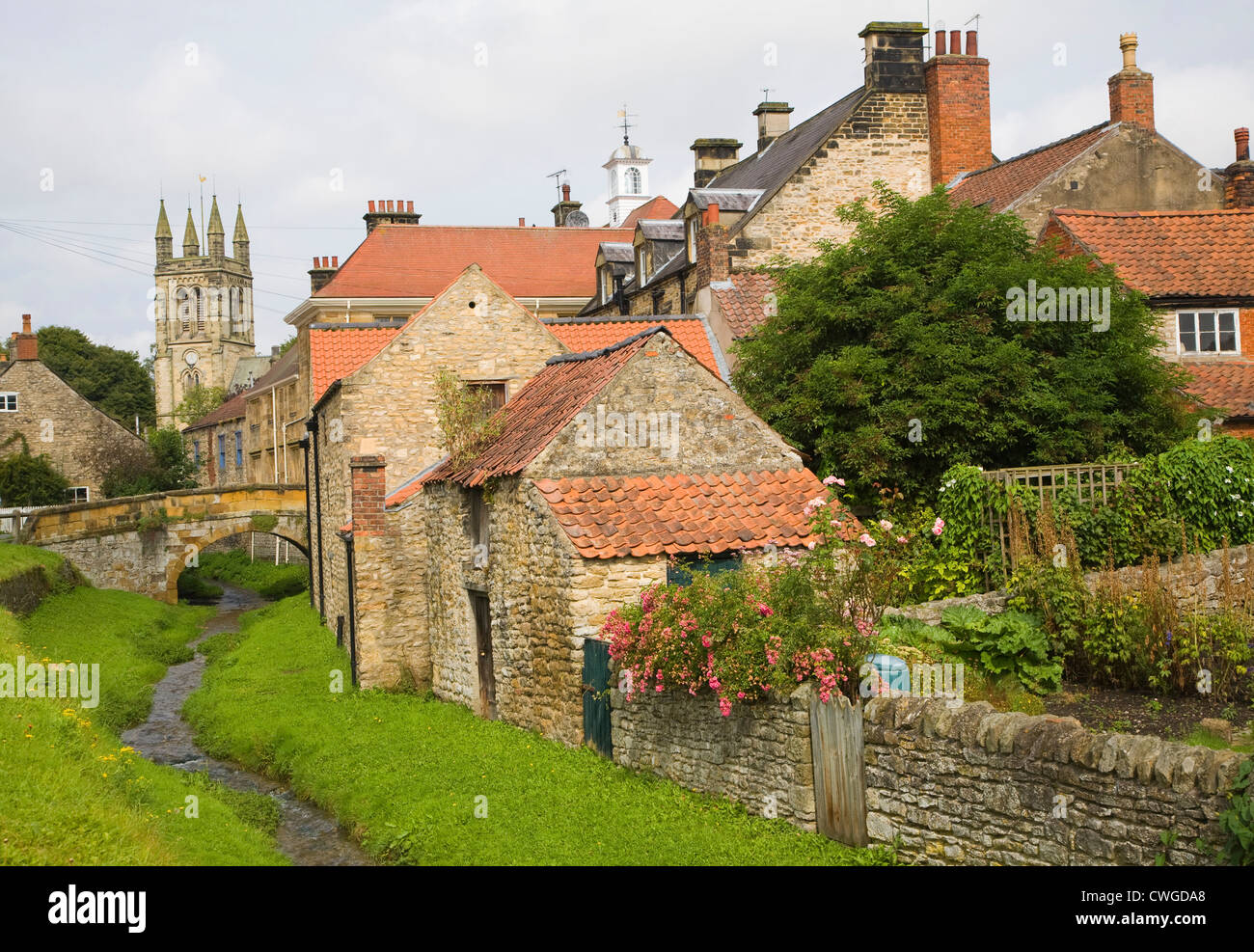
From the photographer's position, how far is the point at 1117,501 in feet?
48.6

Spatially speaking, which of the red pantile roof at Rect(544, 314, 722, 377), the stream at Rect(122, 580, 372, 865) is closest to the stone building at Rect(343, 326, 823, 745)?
the stream at Rect(122, 580, 372, 865)

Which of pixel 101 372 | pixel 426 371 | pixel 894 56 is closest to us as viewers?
pixel 426 371

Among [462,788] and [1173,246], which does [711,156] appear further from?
[462,788]

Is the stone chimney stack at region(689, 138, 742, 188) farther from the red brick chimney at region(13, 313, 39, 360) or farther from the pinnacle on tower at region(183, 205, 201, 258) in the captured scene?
the pinnacle on tower at region(183, 205, 201, 258)

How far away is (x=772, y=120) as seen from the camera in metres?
37.6

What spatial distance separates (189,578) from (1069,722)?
40.8 m

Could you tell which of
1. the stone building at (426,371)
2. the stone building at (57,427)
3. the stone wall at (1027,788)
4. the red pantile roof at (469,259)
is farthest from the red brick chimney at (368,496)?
the stone building at (57,427)

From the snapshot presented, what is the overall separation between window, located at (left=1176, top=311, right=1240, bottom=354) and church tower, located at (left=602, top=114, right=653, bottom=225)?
57.1 metres

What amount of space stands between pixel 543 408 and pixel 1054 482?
24.1ft

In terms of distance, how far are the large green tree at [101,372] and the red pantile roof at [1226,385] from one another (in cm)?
6559

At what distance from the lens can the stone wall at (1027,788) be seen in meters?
6.92

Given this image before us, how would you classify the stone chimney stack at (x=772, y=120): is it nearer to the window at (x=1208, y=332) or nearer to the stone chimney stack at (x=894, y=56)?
the stone chimney stack at (x=894, y=56)

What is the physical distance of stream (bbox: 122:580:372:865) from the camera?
12484 millimetres

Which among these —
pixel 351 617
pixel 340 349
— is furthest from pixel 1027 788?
pixel 340 349
